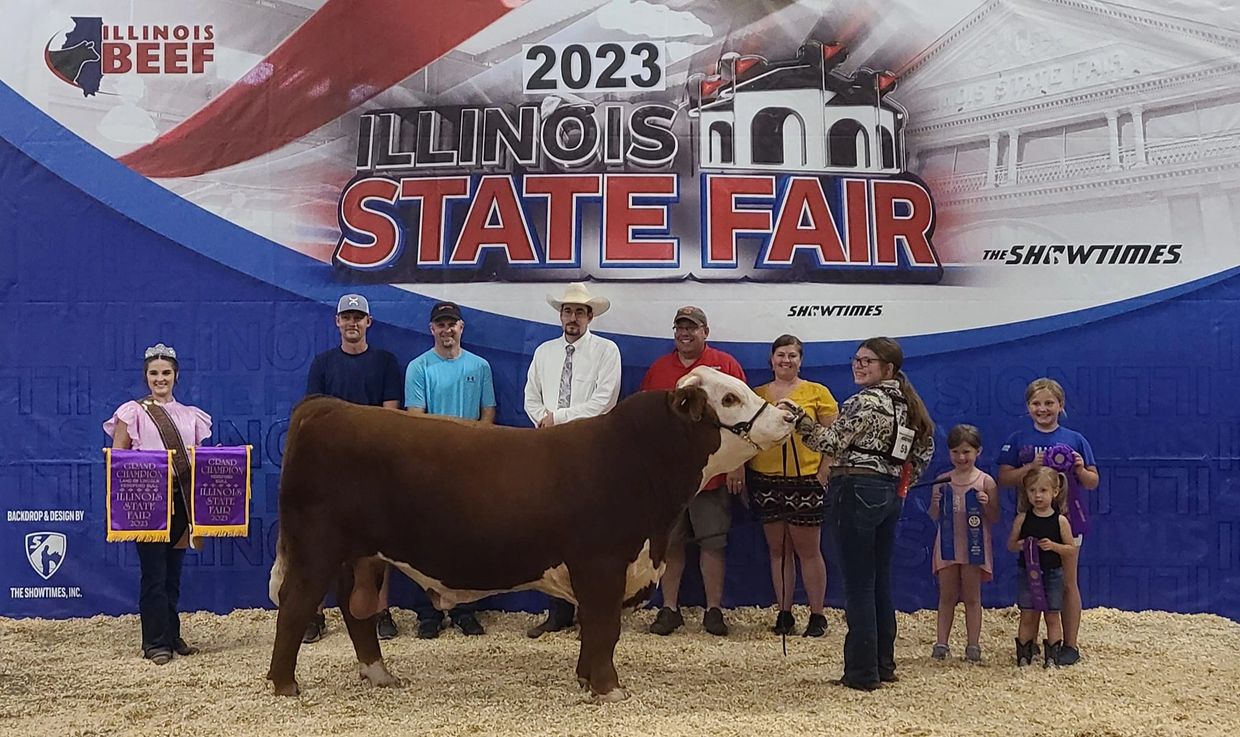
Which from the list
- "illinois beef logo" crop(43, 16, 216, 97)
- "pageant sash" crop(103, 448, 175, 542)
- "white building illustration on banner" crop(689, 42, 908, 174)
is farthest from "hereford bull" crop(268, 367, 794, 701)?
"illinois beef logo" crop(43, 16, 216, 97)

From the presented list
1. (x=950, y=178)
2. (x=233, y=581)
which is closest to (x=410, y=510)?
(x=233, y=581)

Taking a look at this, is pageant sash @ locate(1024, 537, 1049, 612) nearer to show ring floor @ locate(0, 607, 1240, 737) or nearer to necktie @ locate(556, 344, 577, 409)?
show ring floor @ locate(0, 607, 1240, 737)

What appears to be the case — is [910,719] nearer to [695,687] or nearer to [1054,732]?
[1054,732]

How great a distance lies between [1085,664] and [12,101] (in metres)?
6.17

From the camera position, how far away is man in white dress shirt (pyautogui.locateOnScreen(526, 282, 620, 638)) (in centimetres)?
504

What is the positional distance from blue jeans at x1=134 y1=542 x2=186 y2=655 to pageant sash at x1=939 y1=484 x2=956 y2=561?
11.7ft

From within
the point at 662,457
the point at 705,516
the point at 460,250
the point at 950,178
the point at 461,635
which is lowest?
the point at 461,635

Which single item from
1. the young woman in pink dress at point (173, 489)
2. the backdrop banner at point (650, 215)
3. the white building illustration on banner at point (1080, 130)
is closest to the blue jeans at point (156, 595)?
the young woman in pink dress at point (173, 489)

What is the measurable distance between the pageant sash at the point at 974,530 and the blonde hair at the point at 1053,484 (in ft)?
0.63

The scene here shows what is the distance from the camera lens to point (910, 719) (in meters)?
3.82

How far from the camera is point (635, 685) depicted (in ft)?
14.1

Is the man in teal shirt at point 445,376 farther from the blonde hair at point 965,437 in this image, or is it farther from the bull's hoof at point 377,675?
the blonde hair at point 965,437

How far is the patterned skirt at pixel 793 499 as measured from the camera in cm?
516

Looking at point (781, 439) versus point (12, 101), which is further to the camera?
point (12, 101)
